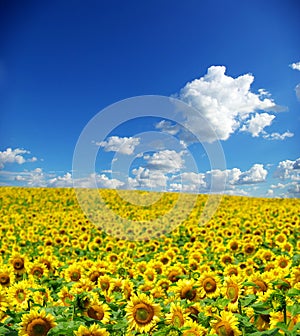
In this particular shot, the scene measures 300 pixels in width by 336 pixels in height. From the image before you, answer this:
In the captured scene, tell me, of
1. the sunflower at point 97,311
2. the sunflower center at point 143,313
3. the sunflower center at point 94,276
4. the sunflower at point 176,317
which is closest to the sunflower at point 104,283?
the sunflower center at point 94,276

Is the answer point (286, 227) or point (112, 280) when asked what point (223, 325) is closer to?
point (112, 280)

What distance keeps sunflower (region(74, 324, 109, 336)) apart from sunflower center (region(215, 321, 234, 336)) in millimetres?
834

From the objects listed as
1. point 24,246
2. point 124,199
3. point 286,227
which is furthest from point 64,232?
point 124,199

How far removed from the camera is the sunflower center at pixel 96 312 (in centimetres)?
336

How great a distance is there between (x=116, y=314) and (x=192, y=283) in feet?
3.07

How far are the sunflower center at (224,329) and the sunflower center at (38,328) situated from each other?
1.23m

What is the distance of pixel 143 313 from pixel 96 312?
1.24ft

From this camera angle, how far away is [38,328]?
119 inches

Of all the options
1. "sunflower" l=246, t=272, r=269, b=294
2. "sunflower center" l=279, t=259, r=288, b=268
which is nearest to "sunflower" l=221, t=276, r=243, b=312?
"sunflower" l=246, t=272, r=269, b=294

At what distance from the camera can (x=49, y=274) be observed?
6105mm

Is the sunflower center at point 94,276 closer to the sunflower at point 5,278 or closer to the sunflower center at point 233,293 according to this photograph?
the sunflower at point 5,278

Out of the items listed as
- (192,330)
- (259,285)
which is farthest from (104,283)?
(192,330)

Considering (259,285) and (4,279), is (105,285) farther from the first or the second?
(259,285)

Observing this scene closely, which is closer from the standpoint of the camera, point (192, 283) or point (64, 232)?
point (192, 283)
